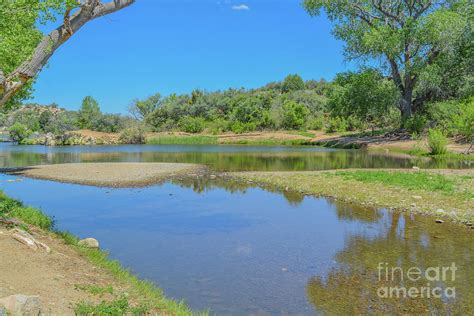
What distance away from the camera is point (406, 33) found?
4575cm

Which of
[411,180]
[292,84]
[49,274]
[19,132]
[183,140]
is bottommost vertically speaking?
[49,274]

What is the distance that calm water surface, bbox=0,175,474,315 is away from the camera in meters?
8.23

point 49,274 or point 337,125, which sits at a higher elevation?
point 337,125

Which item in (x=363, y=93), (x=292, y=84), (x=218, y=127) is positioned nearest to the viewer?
(x=363, y=93)

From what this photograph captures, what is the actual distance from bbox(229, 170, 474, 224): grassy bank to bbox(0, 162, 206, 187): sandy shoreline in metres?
6.86

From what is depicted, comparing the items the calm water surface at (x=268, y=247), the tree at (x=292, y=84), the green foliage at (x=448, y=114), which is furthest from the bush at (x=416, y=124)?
the tree at (x=292, y=84)

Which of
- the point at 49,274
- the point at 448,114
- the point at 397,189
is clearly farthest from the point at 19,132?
the point at 49,274

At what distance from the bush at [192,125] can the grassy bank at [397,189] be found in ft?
242

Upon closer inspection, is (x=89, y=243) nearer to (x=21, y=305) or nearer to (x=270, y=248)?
(x=270, y=248)

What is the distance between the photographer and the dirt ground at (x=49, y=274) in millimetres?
6164

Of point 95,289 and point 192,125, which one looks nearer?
point 95,289

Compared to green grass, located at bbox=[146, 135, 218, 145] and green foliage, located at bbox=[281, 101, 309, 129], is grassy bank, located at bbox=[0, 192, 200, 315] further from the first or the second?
green foliage, located at bbox=[281, 101, 309, 129]

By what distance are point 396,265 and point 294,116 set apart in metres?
71.7

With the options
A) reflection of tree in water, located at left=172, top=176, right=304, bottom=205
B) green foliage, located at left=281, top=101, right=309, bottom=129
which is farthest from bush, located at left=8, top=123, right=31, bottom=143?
reflection of tree in water, located at left=172, top=176, right=304, bottom=205
